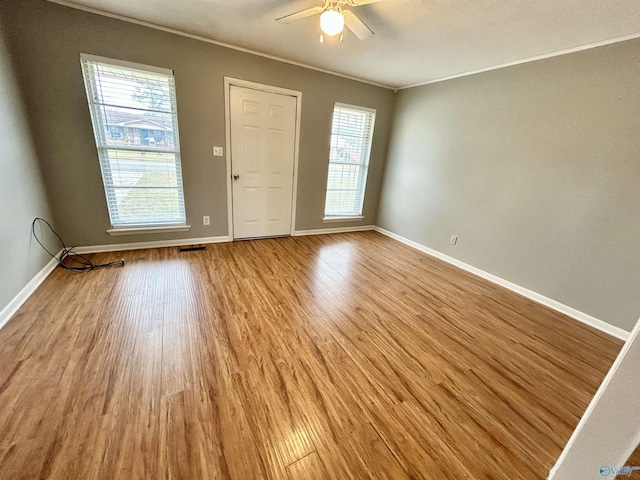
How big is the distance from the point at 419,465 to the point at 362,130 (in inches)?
167

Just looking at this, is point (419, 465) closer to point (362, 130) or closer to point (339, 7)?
point (339, 7)

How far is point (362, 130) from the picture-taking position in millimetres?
4219

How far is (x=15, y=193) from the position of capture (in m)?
2.06

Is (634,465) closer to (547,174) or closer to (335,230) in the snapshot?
(547,174)

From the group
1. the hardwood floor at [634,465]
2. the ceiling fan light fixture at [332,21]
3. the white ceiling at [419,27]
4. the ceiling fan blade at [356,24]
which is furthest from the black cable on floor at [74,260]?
the hardwood floor at [634,465]

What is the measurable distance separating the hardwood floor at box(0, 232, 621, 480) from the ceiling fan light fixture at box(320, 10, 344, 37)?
215 centimetres

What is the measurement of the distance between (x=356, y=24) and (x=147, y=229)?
313 centimetres

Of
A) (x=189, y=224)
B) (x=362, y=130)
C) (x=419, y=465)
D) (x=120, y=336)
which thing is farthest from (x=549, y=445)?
(x=362, y=130)

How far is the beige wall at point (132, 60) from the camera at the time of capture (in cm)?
233

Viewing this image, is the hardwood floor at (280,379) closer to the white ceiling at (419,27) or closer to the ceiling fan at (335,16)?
the ceiling fan at (335,16)

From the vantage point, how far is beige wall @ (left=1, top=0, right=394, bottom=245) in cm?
233

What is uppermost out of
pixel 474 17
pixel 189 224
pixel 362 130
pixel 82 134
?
pixel 474 17

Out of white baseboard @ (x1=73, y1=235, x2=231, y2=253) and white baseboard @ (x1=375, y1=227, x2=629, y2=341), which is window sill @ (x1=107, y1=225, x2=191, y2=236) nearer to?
white baseboard @ (x1=73, y1=235, x2=231, y2=253)

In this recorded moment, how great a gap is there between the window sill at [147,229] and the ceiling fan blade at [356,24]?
2869 mm
